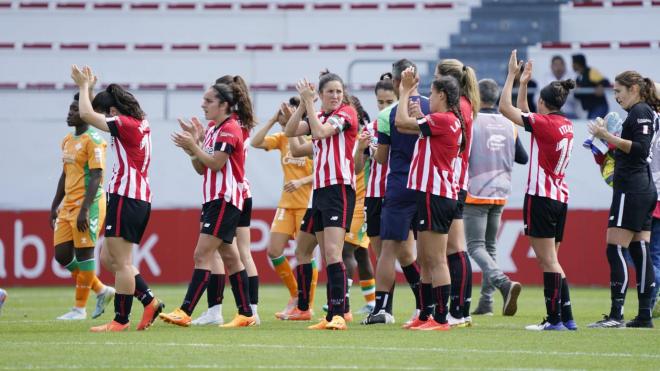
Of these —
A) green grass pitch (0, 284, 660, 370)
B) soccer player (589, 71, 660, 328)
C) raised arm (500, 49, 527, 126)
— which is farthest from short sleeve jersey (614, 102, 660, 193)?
green grass pitch (0, 284, 660, 370)

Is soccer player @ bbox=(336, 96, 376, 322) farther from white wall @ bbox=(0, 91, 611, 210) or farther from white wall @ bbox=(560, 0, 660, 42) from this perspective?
white wall @ bbox=(560, 0, 660, 42)

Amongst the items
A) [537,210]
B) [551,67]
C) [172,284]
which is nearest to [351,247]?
[537,210]

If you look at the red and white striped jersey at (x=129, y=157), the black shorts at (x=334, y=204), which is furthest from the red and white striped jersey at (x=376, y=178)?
the red and white striped jersey at (x=129, y=157)

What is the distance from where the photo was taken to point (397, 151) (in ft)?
32.8

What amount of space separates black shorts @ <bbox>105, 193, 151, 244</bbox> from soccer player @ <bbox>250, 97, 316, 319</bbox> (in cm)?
236

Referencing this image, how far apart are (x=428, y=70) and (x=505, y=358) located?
12916mm

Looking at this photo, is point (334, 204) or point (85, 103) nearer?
point (85, 103)

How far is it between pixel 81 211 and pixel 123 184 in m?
2.04

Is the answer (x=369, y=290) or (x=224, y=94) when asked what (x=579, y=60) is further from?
(x=224, y=94)

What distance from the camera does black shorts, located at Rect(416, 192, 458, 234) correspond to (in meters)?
9.23

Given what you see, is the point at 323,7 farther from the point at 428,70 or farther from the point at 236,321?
the point at 236,321

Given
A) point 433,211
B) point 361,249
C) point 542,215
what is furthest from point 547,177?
point 361,249

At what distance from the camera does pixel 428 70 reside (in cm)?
2011

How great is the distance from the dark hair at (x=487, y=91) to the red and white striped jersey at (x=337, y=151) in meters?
2.64
